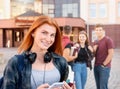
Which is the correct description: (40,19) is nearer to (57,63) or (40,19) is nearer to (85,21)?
(57,63)

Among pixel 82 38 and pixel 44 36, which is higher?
pixel 44 36

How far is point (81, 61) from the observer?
7.29 metres

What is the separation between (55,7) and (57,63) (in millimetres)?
53767

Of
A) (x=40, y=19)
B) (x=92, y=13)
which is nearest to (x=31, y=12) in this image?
(x=92, y=13)

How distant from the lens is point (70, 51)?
268 inches

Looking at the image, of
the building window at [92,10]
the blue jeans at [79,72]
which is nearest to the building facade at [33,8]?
the building window at [92,10]

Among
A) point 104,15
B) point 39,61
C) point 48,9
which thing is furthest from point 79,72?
point 48,9

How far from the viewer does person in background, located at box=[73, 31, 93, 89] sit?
7.18 meters

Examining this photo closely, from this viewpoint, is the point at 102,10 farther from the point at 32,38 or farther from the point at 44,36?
the point at 44,36

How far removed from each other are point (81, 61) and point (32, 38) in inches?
173

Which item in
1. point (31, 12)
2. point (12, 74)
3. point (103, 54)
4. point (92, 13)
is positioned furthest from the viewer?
point (92, 13)

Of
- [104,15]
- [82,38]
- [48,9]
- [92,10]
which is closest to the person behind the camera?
[82,38]

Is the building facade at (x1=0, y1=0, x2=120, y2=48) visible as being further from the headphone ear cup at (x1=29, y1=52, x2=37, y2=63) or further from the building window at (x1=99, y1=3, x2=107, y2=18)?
the headphone ear cup at (x1=29, y1=52, x2=37, y2=63)

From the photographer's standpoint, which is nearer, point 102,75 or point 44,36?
point 44,36
